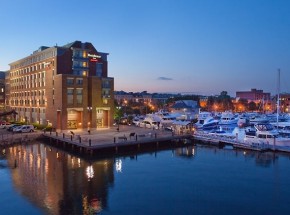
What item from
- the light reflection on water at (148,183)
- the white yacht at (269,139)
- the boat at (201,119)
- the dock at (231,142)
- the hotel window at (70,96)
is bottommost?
the light reflection on water at (148,183)

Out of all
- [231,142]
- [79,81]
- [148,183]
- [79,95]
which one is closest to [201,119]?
[231,142]

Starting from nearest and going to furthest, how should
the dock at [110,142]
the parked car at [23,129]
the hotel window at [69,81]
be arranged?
the dock at [110,142] < the parked car at [23,129] < the hotel window at [69,81]

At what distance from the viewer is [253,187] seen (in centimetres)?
3625

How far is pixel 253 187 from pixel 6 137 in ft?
164

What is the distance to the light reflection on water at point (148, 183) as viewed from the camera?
3002 cm

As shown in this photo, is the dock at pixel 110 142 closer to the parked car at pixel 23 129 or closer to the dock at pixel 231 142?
the dock at pixel 231 142

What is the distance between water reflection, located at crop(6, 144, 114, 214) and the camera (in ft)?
100

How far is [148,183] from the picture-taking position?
124 feet

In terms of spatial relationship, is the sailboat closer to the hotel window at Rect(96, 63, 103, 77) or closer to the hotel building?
the hotel building

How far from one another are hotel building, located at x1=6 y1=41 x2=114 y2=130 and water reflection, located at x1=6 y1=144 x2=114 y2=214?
22183 mm

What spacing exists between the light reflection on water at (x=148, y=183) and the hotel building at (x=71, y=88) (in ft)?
74.6

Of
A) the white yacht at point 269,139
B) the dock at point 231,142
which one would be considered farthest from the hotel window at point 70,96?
the white yacht at point 269,139

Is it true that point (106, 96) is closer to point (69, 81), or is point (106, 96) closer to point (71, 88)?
point (71, 88)

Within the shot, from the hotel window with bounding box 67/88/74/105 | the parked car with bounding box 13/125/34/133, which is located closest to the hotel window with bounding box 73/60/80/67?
the hotel window with bounding box 67/88/74/105
